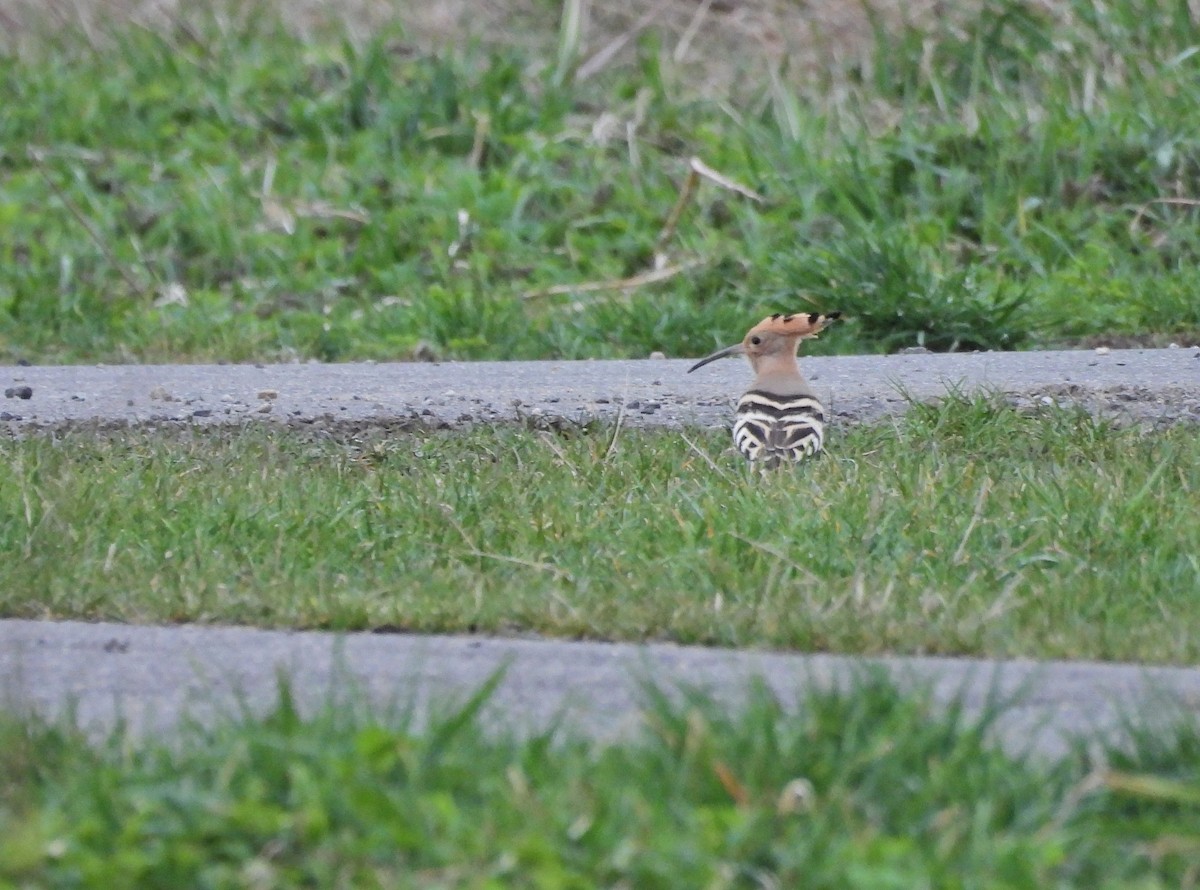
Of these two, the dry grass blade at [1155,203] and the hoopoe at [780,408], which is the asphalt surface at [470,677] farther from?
the dry grass blade at [1155,203]

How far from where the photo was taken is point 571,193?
10.1 m

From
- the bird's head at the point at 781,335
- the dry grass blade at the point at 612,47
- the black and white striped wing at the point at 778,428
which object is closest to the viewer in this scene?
the black and white striped wing at the point at 778,428

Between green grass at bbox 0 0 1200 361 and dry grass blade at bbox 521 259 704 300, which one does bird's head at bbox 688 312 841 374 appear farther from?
dry grass blade at bbox 521 259 704 300

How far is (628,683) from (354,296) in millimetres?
6262

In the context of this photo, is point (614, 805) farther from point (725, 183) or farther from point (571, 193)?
point (571, 193)

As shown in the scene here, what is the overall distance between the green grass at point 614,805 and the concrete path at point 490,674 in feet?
0.38

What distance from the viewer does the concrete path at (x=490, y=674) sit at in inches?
125

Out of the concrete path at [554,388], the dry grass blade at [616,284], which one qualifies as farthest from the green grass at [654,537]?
the dry grass blade at [616,284]

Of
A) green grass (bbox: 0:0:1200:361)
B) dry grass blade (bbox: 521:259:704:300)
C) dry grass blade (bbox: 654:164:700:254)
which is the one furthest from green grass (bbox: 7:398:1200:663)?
dry grass blade (bbox: 654:164:700:254)

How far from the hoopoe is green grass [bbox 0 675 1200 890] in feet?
7.19

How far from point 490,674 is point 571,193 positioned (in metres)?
6.83

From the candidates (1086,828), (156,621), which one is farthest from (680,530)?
(1086,828)

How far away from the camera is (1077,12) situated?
1069cm

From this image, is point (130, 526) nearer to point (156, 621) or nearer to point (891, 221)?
point (156, 621)
